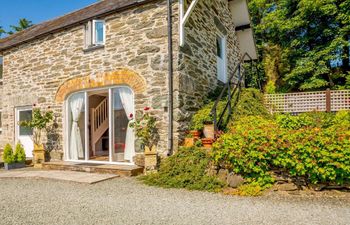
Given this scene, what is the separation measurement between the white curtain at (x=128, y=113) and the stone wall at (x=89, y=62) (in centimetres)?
37

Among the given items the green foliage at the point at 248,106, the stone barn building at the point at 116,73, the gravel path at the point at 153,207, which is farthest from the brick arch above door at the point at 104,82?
the gravel path at the point at 153,207

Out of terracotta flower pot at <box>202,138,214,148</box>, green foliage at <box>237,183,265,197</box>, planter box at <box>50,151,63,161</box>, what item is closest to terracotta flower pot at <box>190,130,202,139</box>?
terracotta flower pot at <box>202,138,214,148</box>

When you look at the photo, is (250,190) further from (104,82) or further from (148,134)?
(104,82)

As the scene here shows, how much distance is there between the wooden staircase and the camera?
10102 millimetres

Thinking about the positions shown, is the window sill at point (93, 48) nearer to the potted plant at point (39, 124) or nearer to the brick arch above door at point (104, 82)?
the brick arch above door at point (104, 82)

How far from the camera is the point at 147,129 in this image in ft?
23.6

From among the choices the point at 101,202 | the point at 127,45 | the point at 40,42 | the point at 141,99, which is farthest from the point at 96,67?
the point at 101,202

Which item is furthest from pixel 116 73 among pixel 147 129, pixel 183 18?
pixel 183 18

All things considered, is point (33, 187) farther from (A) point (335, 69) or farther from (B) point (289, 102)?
(A) point (335, 69)

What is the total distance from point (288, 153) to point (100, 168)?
5016 mm

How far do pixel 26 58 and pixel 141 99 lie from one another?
5.73m

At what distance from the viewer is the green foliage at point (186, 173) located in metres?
5.69

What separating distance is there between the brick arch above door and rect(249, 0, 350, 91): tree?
1177 cm

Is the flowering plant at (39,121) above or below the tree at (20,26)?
below
